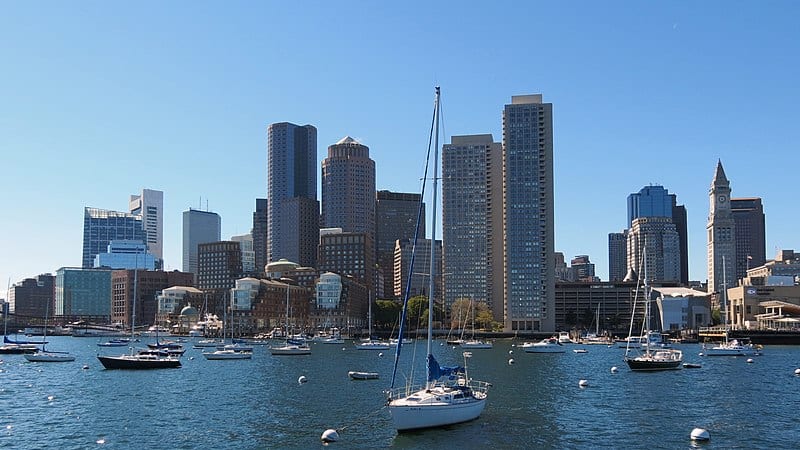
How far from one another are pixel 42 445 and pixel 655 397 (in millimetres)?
59102

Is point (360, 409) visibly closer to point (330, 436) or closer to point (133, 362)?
point (330, 436)

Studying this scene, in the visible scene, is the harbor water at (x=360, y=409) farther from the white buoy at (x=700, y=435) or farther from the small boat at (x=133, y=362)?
the small boat at (x=133, y=362)

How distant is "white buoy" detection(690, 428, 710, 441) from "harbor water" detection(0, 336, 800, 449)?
47 cm

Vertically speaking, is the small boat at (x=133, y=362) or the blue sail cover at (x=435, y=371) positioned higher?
the blue sail cover at (x=435, y=371)

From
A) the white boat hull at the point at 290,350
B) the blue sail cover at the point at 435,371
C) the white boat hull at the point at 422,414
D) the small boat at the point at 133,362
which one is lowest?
the white boat hull at the point at 290,350

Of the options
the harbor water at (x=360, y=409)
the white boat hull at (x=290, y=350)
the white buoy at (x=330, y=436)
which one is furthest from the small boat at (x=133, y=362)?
the white buoy at (x=330, y=436)

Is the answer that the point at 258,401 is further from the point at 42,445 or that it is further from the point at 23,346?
the point at 23,346

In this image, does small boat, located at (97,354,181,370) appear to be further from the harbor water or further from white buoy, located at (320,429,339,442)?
white buoy, located at (320,429,339,442)

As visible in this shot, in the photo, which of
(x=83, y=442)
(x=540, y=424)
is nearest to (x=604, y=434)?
(x=540, y=424)

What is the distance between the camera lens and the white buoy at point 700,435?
60.8 m

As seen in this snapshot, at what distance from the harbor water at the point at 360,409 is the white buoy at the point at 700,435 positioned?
466mm

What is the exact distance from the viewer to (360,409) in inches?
3054

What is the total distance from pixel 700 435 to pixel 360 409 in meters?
30.3

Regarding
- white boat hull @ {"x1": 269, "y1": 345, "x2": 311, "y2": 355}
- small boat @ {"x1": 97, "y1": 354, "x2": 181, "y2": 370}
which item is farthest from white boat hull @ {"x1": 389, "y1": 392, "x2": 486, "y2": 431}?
white boat hull @ {"x1": 269, "y1": 345, "x2": 311, "y2": 355}
